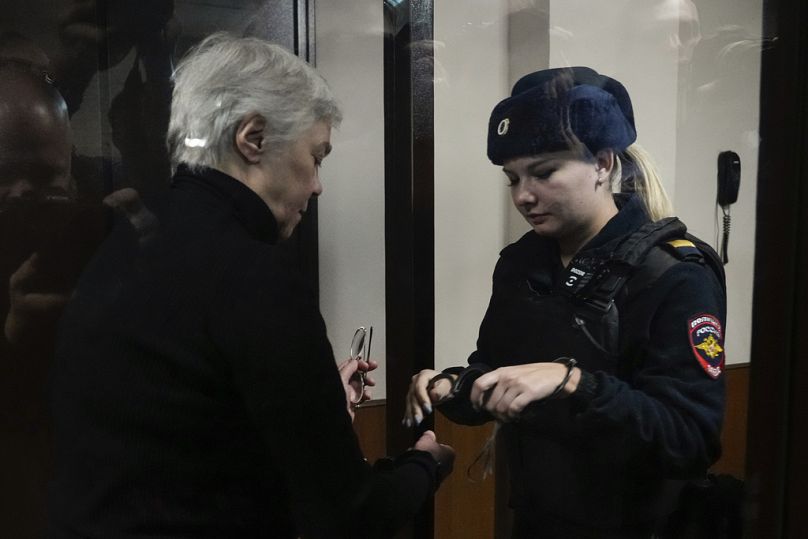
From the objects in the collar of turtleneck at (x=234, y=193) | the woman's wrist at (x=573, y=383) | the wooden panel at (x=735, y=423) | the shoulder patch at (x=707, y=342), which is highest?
the collar of turtleneck at (x=234, y=193)

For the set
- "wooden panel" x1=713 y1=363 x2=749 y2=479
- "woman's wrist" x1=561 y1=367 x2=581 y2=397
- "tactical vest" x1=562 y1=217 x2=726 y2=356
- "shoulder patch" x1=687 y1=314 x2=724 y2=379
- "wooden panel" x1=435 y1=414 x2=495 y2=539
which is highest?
"tactical vest" x1=562 y1=217 x2=726 y2=356

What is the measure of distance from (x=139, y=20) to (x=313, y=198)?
0.31 metres

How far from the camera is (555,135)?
0.78 metres

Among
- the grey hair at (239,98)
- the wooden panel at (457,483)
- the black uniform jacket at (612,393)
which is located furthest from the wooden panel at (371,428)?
the grey hair at (239,98)

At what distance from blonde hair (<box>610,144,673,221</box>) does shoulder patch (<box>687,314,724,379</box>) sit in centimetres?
13

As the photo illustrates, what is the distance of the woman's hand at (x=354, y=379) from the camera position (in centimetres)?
91

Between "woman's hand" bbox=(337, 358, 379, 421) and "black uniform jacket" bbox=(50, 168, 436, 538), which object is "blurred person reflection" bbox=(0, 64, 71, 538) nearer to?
"black uniform jacket" bbox=(50, 168, 436, 538)

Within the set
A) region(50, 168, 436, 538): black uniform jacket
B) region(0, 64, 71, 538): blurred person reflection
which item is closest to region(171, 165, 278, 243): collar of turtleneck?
region(50, 168, 436, 538): black uniform jacket

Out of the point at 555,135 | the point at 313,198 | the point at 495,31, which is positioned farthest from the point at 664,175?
the point at 313,198

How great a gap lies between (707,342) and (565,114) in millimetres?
314

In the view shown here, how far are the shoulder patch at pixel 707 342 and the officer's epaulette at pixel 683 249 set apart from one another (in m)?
0.07

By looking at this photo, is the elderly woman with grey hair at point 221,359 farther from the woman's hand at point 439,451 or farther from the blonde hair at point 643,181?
the blonde hair at point 643,181

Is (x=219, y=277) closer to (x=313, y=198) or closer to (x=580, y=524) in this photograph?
(x=313, y=198)

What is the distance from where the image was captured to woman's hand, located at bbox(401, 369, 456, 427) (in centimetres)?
90
